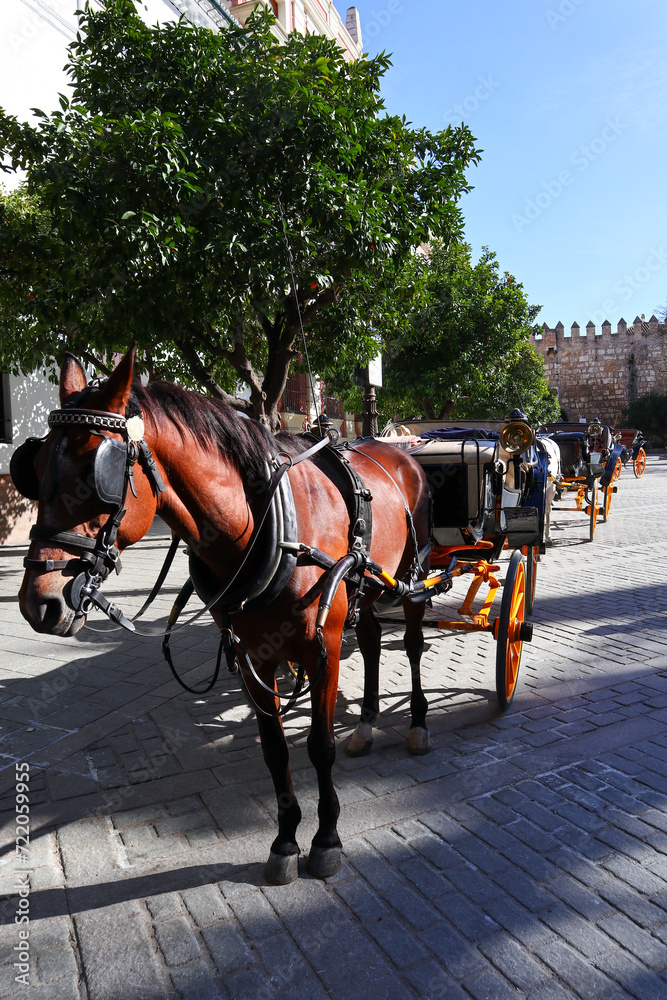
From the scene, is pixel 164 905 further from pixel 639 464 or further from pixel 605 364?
pixel 605 364

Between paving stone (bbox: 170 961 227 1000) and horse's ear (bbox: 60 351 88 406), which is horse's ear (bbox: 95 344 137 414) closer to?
horse's ear (bbox: 60 351 88 406)

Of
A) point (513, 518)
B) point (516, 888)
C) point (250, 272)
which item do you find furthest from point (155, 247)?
point (516, 888)

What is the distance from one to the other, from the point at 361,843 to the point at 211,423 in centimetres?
183

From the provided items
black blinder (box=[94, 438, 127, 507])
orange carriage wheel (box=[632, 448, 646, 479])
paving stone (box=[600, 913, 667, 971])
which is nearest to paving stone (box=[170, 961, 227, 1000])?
paving stone (box=[600, 913, 667, 971])

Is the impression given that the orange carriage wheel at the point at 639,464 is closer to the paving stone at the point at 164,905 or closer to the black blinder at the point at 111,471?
the paving stone at the point at 164,905

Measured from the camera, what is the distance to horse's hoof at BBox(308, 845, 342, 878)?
243cm

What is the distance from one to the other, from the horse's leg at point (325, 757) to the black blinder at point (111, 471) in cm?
109

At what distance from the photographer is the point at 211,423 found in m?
2.19

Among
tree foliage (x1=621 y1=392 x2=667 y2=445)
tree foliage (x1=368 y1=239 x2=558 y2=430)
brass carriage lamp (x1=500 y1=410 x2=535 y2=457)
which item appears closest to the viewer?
brass carriage lamp (x1=500 y1=410 x2=535 y2=457)

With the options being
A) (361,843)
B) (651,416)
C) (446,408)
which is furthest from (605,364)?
(361,843)

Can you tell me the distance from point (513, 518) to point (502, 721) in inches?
59.8

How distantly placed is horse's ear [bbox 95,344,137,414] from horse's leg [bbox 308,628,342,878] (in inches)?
47.3

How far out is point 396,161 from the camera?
7.20m

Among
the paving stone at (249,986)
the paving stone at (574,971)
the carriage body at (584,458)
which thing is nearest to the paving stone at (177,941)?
the paving stone at (249,986)
